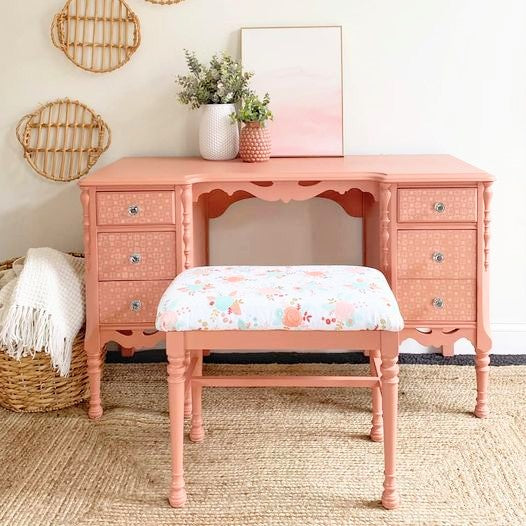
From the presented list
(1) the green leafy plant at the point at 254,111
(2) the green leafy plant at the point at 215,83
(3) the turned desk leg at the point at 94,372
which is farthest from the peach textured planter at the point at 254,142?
(3) the turned desk leg at the point at 94,372

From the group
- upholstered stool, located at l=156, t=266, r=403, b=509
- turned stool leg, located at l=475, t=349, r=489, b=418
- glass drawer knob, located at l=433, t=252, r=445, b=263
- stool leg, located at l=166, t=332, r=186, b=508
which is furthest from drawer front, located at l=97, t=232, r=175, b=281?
turned stool leg, located at l=475, t=349, r=489, b=418

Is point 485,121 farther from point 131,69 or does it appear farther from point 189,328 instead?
point 189,328

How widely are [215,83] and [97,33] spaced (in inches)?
19.4

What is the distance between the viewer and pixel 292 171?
2441 mm

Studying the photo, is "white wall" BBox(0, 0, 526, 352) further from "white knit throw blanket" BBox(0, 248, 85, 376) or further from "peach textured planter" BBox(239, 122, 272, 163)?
"white knit throw blanket" BBox(0, 248, 85, 376)

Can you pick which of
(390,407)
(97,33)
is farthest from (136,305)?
(97,33)

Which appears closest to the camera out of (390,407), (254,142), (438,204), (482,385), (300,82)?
(390,407)

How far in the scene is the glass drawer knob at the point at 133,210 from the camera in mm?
2396

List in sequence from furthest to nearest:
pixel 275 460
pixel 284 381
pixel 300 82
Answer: pixel 300 82 < pixel 275 460 < pixel 284 381

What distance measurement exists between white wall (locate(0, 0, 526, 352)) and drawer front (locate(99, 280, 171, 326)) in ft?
1.89

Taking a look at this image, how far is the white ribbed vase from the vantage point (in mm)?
2703

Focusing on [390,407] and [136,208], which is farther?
[136,208]

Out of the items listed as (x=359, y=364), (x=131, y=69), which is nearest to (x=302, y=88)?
(x=131, y=69)

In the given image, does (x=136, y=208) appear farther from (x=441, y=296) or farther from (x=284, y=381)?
(x=441, y=296)
